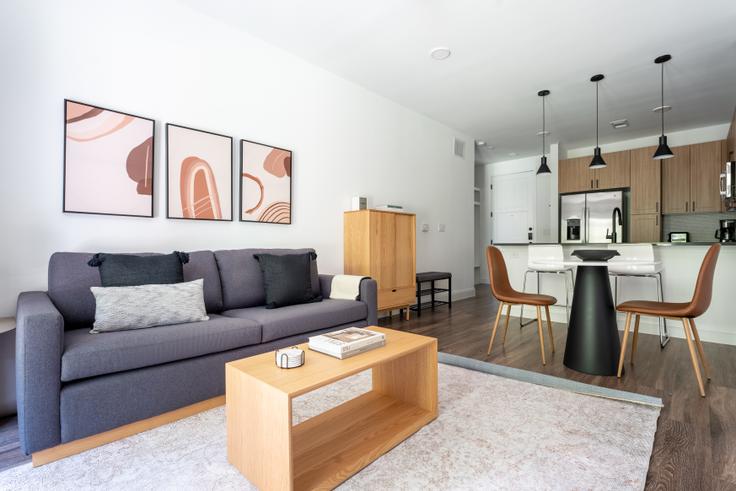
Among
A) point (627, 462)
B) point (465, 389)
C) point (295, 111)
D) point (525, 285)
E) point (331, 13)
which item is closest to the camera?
point (627, 462)

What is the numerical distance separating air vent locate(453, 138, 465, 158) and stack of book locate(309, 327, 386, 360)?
5.07 m

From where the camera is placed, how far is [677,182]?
5855 millimetres

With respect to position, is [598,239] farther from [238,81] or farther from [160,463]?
[160,463]

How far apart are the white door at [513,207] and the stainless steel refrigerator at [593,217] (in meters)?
0.98

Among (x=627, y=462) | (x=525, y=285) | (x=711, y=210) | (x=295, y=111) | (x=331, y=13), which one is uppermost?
(x=331, y=13)

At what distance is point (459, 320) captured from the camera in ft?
14.8

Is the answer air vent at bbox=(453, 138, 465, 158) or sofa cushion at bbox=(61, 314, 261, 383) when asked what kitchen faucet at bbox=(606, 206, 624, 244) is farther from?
sofa cushion at bbox=(61, 314, 261, 383)

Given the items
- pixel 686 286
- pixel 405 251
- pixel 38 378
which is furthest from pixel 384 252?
pixel 38 378

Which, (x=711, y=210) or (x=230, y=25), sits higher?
(x=230, y=25)

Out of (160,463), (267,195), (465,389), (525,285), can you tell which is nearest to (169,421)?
(160,463)

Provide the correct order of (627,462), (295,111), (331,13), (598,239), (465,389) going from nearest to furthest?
(627,462), (465,389), (331,13), (295,111), (598,239)

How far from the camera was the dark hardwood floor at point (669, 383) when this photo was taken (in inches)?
60.1

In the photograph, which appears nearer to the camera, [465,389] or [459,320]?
[465,389]

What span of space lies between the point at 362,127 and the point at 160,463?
3.97m
